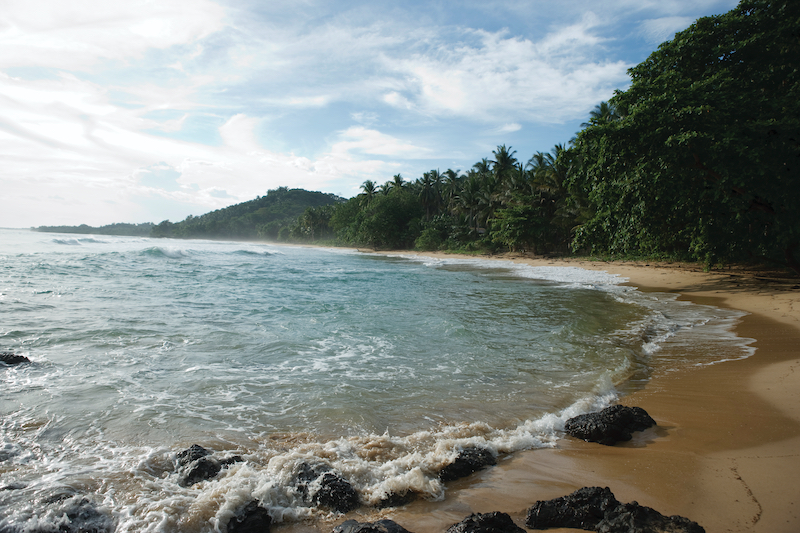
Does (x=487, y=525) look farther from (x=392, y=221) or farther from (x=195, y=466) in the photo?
(x=392, y=221)

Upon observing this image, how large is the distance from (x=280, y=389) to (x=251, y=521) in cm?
301

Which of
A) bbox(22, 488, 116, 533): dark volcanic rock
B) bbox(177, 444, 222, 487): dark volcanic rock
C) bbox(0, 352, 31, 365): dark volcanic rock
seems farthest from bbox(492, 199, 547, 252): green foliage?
bbox(22, 488, 116, 533): dark volcanic rock

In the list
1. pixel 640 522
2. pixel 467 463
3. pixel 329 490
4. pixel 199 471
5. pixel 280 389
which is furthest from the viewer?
pixel 280 389

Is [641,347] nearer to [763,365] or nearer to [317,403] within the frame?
[763,365]

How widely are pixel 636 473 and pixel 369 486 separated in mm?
2326

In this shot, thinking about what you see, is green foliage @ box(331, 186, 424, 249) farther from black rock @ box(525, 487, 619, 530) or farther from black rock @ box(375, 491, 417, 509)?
black rock @ box(525, 487, 619, 530)

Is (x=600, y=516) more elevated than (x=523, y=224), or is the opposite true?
(x=523, y=224)

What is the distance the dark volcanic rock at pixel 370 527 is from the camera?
2.66 meters

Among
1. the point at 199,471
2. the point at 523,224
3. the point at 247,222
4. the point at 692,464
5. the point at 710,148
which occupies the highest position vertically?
the point at 247,222

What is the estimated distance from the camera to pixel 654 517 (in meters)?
2.59

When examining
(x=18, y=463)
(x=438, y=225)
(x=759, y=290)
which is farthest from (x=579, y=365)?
(x=438, y=225)

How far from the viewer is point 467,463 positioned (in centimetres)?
378

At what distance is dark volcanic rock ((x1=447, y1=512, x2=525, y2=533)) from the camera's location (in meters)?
2.67

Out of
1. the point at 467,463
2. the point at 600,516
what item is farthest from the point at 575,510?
the point at 467,463
